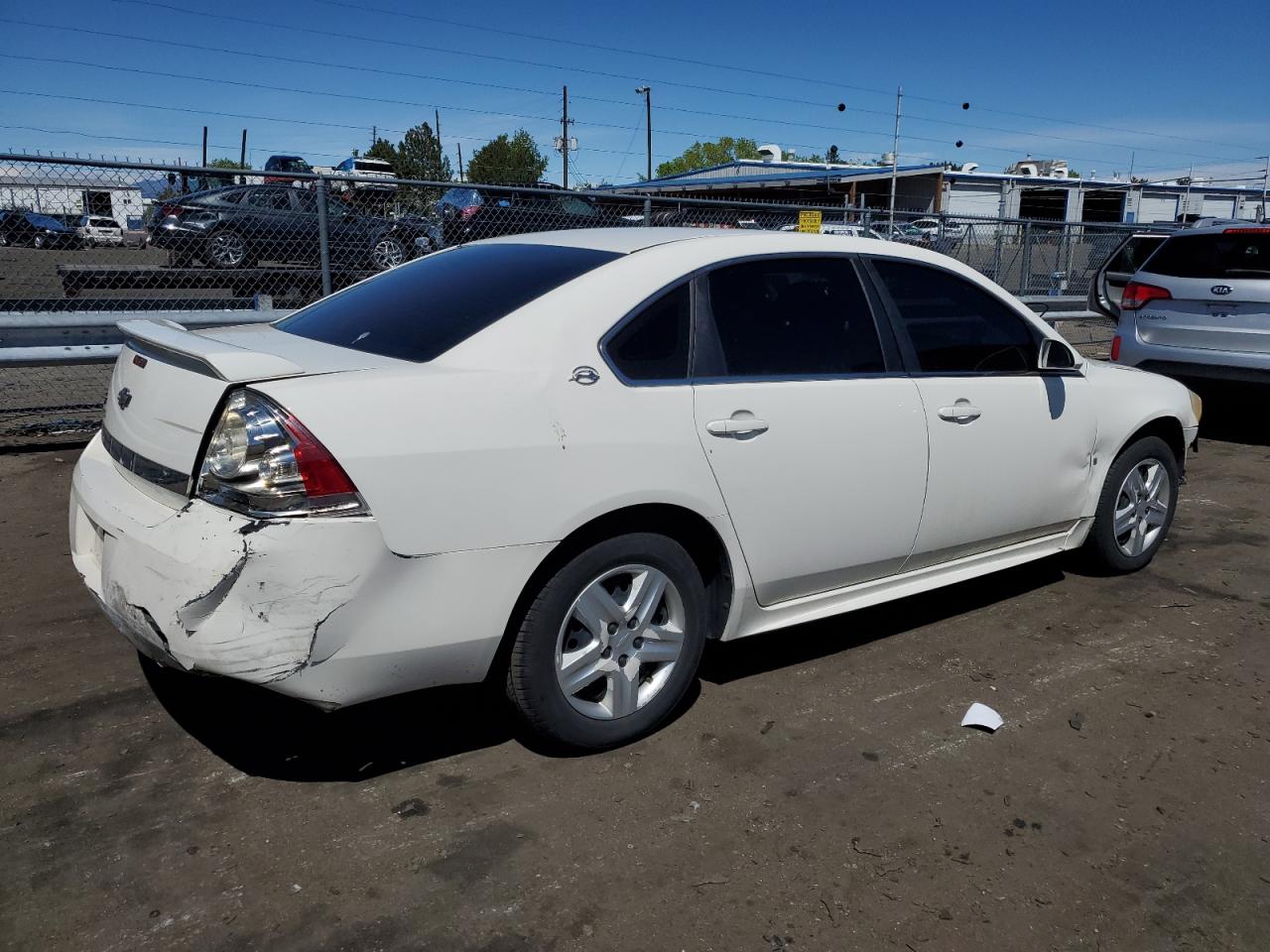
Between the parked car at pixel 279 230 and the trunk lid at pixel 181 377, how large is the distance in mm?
4949

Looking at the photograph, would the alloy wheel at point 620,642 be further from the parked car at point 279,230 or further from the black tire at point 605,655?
the parked car at point 279,230

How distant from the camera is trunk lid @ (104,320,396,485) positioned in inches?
107

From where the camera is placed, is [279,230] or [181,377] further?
[279,230]

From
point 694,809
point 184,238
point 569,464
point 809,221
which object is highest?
point 809,221

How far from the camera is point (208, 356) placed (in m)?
2.74

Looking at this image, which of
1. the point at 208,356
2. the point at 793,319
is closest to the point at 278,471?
the point at 208,356

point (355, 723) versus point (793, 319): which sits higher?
point (793, 319)

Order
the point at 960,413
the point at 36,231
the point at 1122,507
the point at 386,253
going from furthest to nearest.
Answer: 1. the point at 386,253
2. the point at 36,231
3. the point at 1122,507
4. the point at 960,413

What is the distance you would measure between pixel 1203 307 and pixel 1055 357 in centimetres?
474

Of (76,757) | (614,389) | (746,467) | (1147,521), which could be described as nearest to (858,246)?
(746,467)

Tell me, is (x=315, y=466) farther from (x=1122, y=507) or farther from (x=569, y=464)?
(x=1122, y=507)

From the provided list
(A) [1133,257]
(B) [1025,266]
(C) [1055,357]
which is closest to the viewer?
(C) [1055,357]

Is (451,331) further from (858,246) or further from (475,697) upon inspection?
(858,246)

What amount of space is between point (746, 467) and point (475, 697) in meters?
1.28
